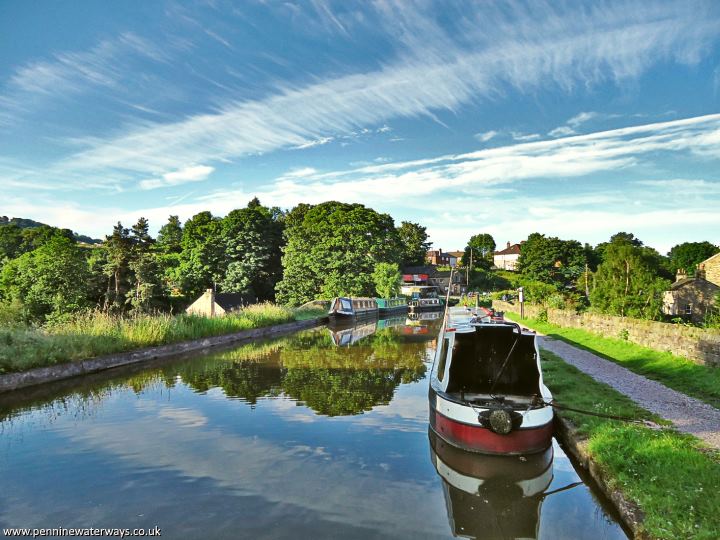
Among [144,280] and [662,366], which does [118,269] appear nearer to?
[144,280]

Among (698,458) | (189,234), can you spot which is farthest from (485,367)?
(189,234)

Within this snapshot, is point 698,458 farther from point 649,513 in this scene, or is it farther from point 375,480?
point 375,480

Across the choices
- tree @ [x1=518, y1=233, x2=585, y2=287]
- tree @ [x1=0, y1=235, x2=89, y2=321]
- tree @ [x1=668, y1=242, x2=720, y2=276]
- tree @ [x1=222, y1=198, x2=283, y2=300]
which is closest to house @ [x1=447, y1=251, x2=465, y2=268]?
tree @ [x1=518, y1=233, x2=585, y2=287]

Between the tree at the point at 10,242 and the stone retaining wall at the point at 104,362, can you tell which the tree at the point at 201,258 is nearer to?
the tree at the point at 10,242

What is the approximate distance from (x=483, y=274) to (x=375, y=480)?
83.5 metres

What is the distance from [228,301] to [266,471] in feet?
109

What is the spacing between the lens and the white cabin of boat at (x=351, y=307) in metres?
39.4

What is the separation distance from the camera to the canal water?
230 inches

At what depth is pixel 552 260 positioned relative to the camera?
244 feet

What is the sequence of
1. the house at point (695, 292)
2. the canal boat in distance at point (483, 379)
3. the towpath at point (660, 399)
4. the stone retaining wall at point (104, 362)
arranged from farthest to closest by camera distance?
the house at point (695, 292), the stone retaining wall at point (104, 362), the canal boat in distance at point (483, 379), the towpath at point (660, 399)

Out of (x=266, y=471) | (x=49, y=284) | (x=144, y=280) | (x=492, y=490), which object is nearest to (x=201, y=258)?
(x=144, y=280)

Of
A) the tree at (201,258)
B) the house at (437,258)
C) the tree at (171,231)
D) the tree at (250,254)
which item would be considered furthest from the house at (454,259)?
the tree at (171,231)

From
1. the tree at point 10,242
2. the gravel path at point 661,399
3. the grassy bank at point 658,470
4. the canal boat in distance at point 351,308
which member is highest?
Answer: the tree at point 10,242

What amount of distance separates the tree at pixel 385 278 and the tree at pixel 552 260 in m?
30.1
